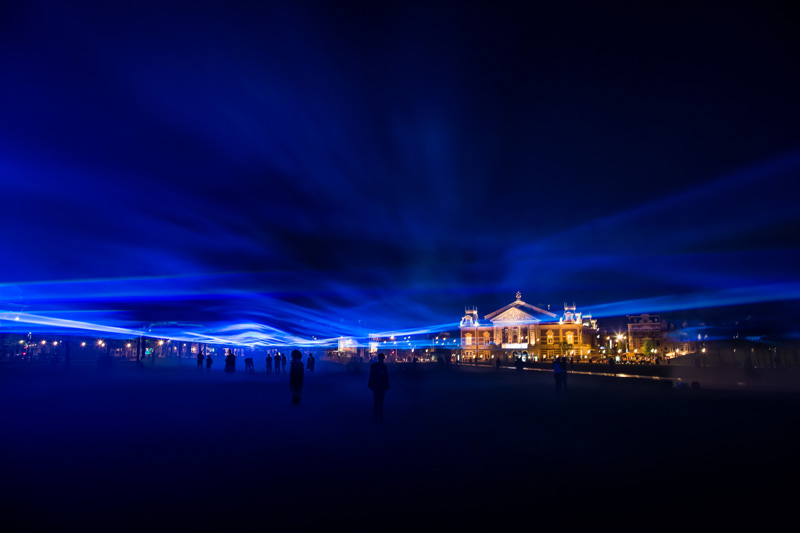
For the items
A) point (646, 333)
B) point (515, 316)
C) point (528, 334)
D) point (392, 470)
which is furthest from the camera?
point (515, 316)

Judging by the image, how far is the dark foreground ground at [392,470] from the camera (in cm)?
510

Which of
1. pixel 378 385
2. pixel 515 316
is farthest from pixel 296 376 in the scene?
pixel 515 316

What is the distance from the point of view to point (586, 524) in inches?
193

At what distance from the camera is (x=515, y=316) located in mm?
133250

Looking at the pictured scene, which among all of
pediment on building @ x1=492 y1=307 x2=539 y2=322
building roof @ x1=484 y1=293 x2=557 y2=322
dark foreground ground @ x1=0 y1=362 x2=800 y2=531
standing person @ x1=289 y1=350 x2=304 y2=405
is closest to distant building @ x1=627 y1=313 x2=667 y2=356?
building roof @ x1=484 y1=293 x2=557 y2=322

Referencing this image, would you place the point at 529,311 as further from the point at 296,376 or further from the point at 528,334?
the point at 296,376

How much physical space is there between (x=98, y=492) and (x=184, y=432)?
4554 millimetres

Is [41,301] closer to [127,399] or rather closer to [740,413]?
[127,399]

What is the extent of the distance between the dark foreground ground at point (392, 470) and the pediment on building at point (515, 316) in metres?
122

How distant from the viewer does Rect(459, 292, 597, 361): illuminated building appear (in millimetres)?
123688

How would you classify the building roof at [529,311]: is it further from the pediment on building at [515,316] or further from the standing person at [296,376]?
the standing person at [296,376]

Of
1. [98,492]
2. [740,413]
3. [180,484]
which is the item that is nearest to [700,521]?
[180,484]

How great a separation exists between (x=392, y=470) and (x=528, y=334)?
128m

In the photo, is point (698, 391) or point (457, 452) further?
point (698, 391)
